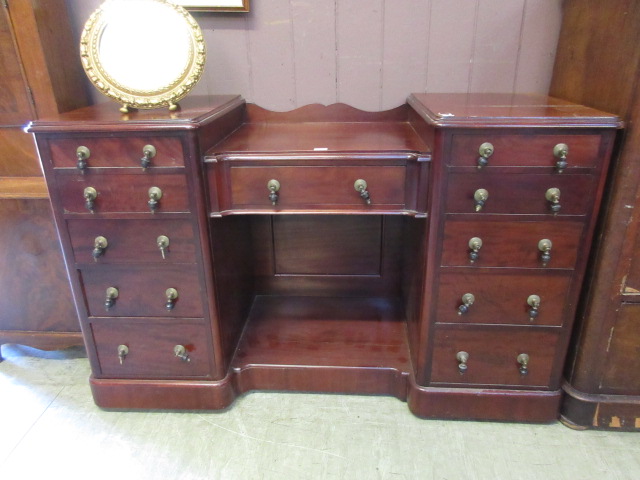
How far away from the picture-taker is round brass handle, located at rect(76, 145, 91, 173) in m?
1.19

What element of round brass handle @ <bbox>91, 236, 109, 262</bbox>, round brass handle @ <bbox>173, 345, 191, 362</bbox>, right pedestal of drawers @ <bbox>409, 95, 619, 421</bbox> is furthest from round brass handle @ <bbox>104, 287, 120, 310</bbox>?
right pedestal of drawers @ <bbox>409, 95, 619, 421</bbox>

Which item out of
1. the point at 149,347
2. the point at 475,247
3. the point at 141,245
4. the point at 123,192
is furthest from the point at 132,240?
the point at 475,247

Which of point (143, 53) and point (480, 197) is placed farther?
point (143, 53)

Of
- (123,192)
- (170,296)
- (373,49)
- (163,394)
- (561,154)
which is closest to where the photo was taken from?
(561,154)

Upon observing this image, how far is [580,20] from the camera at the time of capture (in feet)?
4.49

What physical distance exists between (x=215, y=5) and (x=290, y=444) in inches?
56.8

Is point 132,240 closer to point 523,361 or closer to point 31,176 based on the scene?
point 31,176

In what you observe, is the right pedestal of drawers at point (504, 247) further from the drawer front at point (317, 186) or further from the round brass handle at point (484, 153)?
the drawer front at point (317, 186)

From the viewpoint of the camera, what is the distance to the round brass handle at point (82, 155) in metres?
1.19

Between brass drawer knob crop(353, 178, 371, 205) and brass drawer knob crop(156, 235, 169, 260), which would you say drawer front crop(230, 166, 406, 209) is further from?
brass drawer knob crop(156, 235, 169, 260)

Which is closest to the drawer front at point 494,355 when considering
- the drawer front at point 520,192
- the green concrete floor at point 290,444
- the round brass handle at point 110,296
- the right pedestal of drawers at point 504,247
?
the right pedestal of drawers at point 504,247

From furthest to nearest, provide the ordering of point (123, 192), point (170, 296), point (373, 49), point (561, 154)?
1. point (373, 49)
2. point (170, 296)
3. point (123, 192)
4. point (561, 154)

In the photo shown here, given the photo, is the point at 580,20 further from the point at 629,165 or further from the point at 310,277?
the point at 310,277

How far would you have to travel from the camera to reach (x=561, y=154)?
1.14m
